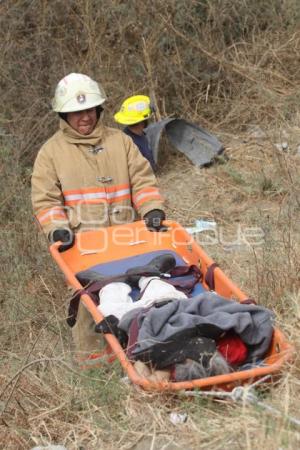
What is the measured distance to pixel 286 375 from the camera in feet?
10.7

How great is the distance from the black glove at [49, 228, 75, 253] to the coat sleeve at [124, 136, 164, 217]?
0.54m

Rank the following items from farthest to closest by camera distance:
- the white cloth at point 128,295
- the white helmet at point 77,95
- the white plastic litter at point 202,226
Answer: the white plastic litter at point 202,226, the white helmet at point 77,95, the white cloth at point 128,295

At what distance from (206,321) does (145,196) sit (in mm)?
1684

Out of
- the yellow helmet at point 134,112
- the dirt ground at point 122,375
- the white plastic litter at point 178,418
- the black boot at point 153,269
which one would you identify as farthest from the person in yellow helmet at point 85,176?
the yellow helmet at point 134,112

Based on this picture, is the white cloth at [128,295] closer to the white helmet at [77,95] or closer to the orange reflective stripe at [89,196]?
the orange reflective stripe at [89,196]

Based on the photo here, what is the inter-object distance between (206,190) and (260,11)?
295 centimetres

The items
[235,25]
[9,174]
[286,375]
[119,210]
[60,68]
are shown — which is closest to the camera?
[286,375]

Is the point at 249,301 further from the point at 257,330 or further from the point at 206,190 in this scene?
the point at 206,190

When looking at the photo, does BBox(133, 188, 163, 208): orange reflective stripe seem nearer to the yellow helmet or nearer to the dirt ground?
the dirt ground

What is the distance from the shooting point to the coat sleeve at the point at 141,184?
4.92 metres

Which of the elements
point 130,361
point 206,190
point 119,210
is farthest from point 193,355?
point 206,190

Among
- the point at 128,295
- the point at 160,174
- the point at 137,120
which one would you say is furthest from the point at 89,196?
the point at 160,174

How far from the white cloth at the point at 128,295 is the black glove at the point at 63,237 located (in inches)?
22.6

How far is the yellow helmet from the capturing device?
6.88 meters
